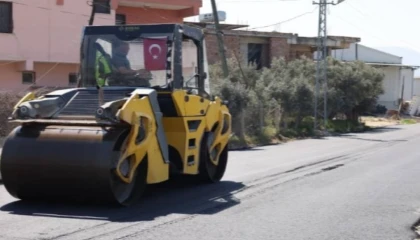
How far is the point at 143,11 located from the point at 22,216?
2833cm

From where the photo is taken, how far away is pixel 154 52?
12.9 metres

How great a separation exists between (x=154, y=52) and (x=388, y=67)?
61.8 meters

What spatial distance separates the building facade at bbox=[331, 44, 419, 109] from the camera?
71.8 meters

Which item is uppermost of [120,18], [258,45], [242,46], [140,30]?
[120,18]

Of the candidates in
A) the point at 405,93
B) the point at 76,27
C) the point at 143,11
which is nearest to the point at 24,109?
the point at 76,27

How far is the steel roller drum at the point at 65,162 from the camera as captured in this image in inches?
412

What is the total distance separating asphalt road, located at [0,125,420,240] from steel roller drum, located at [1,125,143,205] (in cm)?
28

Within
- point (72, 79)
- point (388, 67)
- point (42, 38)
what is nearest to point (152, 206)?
point (42, 38)

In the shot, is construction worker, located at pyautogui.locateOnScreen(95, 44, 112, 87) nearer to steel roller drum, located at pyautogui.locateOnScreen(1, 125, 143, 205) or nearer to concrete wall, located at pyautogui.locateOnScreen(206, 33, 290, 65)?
steel roller drum, located at pyautogui.locateOnScreen(1, 125, 143, 205)

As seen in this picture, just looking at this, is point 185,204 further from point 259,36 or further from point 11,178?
point 259,36

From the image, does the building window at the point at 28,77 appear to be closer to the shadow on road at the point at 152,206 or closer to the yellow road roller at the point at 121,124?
the yellow road roller at the point at 121,124

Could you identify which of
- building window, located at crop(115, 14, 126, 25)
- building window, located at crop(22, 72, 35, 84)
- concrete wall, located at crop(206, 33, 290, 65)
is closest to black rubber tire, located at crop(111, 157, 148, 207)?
building window, located at crop(22, 72, 35, 84)

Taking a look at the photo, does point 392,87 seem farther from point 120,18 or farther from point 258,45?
point 120,18

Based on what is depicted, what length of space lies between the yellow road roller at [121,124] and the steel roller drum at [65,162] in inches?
0.5
